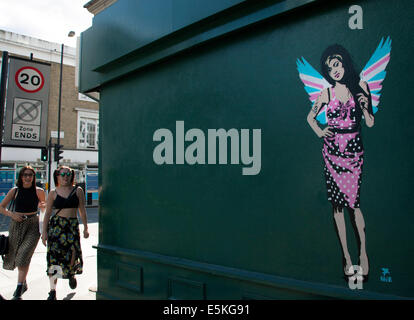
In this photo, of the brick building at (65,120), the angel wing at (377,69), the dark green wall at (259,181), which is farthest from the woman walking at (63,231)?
the brick building at (65,120)

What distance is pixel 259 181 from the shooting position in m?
2.79

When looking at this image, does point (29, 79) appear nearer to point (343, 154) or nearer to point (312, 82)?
point (312, 82)

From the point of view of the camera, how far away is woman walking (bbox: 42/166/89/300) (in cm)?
429

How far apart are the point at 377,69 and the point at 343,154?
0.65m

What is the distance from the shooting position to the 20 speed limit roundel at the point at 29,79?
4.99 meters

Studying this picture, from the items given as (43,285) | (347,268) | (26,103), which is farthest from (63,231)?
(347,268)

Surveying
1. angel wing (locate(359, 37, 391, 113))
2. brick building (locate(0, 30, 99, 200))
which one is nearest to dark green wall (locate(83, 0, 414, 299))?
angel wing (locate(359, 37, 391, 113))

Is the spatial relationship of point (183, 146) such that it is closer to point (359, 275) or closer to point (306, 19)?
point (306, 19)

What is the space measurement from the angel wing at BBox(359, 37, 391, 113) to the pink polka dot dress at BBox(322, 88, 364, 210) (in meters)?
0.16

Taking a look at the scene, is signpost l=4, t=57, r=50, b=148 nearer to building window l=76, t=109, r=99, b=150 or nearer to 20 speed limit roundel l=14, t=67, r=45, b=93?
20 speed limit roundel l=14, t=67, r=45, b=93

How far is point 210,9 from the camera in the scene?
3.00 meters

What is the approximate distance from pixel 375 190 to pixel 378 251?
16.6 inches

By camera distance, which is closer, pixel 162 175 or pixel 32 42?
pixel 162 175
